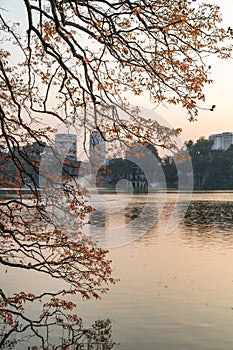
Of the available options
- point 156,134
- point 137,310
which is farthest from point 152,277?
point 156,134

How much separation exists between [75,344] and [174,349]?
1204 millimetres

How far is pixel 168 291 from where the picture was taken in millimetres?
8898

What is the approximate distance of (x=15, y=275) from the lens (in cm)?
1019

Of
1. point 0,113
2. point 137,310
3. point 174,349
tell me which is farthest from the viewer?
point 137,310

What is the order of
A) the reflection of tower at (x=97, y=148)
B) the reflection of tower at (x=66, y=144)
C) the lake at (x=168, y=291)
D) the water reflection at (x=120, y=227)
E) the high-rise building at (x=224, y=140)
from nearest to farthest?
the reflection of tower at (x=97, y=148)
the lake at (x=168, y=291)
the reflection of tower at (x=66, y=144)
the water reflection at (x=120, y=227)
the high-rise building at (x=224, y=140)

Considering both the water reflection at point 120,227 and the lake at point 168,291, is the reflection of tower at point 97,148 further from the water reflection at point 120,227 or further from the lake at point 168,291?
the water reflection at point 120,227

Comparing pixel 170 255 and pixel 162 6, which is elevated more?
pixel 162 6

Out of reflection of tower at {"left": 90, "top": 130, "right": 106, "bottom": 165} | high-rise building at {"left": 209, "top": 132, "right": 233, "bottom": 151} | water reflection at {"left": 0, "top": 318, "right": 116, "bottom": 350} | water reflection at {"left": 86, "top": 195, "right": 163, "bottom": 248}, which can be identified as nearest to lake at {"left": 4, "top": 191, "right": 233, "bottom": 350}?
water reflection at {"left": 86, "top": 195, "right": 163, "bottom": 248}

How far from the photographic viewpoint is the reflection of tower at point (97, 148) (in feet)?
19.2

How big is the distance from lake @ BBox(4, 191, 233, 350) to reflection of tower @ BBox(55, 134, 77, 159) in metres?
2.34

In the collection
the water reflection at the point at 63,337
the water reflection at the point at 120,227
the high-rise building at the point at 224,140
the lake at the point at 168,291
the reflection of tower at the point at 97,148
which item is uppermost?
the high-rise building at the point at 224,140

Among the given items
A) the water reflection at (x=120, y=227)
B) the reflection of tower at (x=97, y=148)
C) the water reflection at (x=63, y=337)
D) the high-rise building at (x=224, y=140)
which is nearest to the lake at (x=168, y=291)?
the water reflection at (x=120, y=227)

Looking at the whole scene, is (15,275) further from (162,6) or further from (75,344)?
(162,6)

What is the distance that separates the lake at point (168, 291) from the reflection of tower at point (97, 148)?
2273 mm
